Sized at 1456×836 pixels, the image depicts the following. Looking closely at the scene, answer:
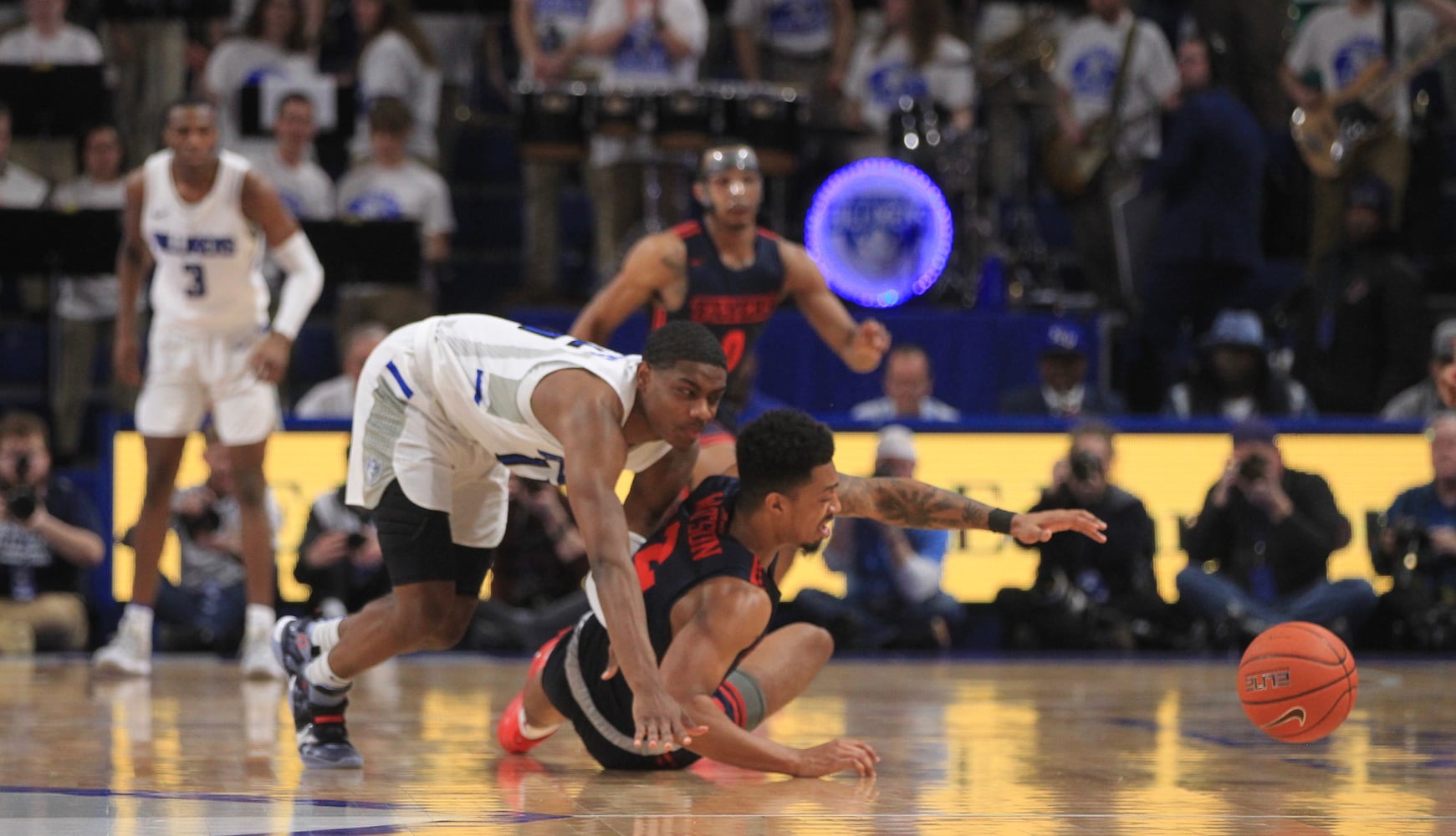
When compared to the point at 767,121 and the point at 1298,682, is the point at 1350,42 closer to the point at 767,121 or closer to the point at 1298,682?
the point at 767,121

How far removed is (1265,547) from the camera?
32.5 ft

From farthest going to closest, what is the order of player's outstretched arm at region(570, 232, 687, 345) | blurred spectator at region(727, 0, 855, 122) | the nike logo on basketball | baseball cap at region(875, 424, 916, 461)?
blurred spectator at region(727, 0, 855, 122) < baseball cap at region(875, 424, 916, 461) < player's outstretched arm at region(570, 232, 687, 345) < the nike logo on basketball

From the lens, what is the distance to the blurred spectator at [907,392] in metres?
10.7

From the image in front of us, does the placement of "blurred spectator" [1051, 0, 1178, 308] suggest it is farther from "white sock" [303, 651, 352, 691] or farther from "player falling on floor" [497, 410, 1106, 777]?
"white sock" [303, 651, 352, 691]

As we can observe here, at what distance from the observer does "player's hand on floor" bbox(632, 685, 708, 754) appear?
14.6 feet

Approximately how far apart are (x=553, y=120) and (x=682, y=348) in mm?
7128

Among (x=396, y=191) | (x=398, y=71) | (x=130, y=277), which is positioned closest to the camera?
(x=130, y=277)

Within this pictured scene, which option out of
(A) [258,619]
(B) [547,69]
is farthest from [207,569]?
(B) [547,69]

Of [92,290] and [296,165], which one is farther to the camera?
[296,165]

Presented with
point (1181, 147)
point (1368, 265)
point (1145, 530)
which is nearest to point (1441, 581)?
point (1145, 530)

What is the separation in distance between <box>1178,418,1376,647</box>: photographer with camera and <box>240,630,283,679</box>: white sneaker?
15.3 feet

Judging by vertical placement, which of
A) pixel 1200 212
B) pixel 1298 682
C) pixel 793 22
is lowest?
pixel 1298 682

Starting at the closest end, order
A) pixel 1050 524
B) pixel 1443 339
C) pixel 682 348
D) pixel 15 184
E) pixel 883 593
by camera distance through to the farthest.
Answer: pixel 682 348
pixel 1050 524
pixel 883 593
pixel 1443 339
pixel 15 184

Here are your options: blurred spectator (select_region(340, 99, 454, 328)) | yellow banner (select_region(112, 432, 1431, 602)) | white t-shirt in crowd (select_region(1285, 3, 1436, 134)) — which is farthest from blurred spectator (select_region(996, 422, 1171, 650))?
blurred spectator (select_region(340, 99, 454, 328))
